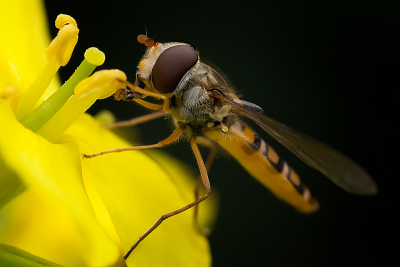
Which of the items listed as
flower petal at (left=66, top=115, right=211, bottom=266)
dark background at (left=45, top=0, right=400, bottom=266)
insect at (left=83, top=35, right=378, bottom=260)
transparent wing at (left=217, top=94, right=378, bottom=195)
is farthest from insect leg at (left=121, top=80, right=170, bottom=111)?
dark background at (left=45, top=0, right=400, bottom=266)

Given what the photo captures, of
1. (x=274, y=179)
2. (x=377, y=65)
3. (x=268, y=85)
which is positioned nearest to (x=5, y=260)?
(x=274, y=179)

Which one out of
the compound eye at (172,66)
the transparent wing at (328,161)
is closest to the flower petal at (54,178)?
the compound eye at (172,66)

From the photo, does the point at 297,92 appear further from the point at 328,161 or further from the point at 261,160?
the point at 328,161

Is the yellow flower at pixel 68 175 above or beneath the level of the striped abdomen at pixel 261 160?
above

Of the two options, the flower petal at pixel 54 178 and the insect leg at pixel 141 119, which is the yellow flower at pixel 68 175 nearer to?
the flower petal at pixel 54 178

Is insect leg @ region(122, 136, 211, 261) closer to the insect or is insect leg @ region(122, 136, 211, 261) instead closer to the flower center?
the insect
